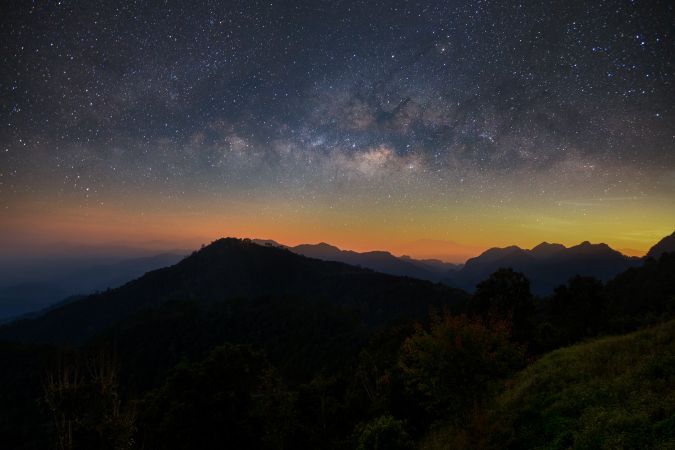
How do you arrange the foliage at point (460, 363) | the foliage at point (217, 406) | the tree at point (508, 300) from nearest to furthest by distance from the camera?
the foliage at point (460, 363) → the foliage at point (217, 406) → the tree at point (508, 300)

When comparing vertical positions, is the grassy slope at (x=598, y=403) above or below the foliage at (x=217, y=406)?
above

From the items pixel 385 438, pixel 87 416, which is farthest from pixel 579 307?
pixel 87 416

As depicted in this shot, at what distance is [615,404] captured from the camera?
1176 cm

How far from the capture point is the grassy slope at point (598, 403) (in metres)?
9.89

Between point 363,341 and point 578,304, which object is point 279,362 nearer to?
point 363,341

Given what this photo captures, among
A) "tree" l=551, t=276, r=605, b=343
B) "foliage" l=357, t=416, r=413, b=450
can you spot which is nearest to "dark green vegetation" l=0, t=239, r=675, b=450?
"foliage" l=357, t=416, r=413, b=450

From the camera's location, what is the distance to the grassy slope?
9.89 meters

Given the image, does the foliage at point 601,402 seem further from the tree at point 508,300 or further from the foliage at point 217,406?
the tree at point 508,300

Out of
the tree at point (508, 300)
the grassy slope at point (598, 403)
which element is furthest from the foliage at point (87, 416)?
the tree at point (508, 300)

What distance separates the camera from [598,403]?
40.2ft

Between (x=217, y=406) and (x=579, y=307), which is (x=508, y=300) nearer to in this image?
(x=579, y=307)

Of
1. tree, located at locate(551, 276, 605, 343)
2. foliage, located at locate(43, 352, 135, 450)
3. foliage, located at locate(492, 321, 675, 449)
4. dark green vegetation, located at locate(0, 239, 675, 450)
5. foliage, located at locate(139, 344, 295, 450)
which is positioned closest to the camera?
foliage, located at locate(492, 321, 675, 449)

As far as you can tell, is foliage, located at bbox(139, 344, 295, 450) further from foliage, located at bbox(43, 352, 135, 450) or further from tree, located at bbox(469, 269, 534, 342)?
tree, located at bbox(469, 269, 534, 342)

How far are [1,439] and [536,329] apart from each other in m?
123
